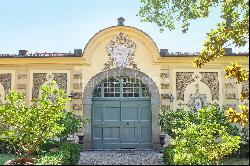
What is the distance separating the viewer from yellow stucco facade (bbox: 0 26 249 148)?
48.2 feet

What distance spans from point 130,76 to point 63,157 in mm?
6242

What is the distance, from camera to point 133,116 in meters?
14.8

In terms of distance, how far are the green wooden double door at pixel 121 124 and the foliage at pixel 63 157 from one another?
3.40 meters

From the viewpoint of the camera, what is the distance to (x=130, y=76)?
48.8 ft

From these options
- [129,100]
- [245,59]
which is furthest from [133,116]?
[245,59]

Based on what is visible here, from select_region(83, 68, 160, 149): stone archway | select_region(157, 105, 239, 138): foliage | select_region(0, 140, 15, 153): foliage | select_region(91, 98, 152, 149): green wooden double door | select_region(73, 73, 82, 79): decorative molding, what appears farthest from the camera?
select_region(73, 73, 82, 79): decorative molding

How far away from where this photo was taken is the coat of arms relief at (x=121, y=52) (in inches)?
589

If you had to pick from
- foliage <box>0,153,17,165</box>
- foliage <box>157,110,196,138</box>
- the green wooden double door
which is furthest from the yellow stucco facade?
foliage <box>0,153,17,165</box>

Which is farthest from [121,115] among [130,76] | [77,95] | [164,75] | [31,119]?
[31,119]

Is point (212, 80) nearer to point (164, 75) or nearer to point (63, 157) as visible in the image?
point (164, 75)

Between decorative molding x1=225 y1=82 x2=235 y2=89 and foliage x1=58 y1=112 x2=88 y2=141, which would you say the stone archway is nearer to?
foliage x1=58 y1=112 x2=88 y2=141

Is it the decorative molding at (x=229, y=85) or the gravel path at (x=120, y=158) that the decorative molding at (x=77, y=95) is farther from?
the decorative molding at (x=229, y=85)

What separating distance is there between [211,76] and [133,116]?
3.89 m

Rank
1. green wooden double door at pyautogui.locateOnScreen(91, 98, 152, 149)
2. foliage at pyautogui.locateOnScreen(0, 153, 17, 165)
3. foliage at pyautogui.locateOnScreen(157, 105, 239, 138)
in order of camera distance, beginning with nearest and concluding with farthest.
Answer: foliage at pyautogui.locateOnScreen(0, 153, 17, 165)
foliage at pyautogui.locateOnScreen(157, 105, 239, 138)
green wooden double door at pyautogui.locateOnScreen(91, 98, 152, 149)
